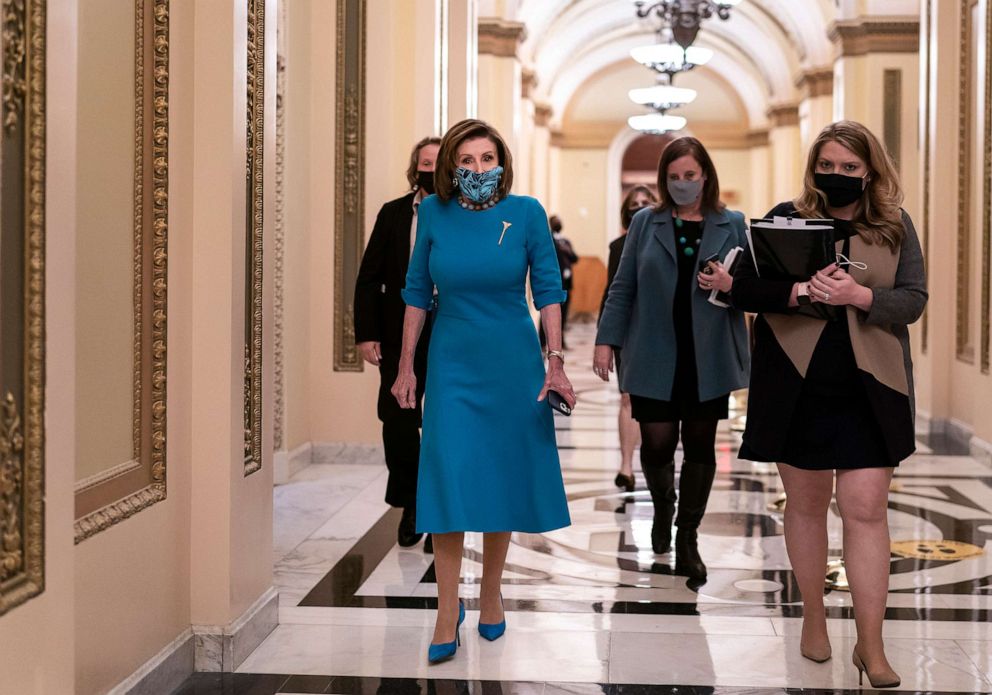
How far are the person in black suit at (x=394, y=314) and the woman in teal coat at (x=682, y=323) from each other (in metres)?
0.86

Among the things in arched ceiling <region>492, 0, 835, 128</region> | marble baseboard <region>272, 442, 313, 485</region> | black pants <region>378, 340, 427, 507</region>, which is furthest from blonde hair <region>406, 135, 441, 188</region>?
arched ceiling <region>492, 0, 835, 128</region>

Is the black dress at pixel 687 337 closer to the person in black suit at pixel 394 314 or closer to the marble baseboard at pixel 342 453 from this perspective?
the person in black suit at pixel 394 314

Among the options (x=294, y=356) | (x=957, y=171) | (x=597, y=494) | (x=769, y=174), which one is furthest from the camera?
(x=769, y=174)

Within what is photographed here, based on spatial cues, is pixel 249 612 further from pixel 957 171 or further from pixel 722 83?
pixel 722 83

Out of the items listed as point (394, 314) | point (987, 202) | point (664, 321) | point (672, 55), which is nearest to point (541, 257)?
point (664, 321)

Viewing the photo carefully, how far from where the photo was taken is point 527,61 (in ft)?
70.2

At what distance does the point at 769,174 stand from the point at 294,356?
21.5m

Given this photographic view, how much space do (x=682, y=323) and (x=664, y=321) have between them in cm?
7

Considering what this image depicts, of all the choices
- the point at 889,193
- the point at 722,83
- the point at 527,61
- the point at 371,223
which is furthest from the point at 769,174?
the point at 889,193

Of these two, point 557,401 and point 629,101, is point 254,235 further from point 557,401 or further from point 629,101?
point 629,101

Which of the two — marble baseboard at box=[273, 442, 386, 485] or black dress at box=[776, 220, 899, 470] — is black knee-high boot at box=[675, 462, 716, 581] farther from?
marble baseboard at box=[273, 442, 386, 485]

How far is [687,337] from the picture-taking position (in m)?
4.83

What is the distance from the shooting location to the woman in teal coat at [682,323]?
15.7 feet

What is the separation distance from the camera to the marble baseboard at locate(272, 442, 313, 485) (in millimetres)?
7457
